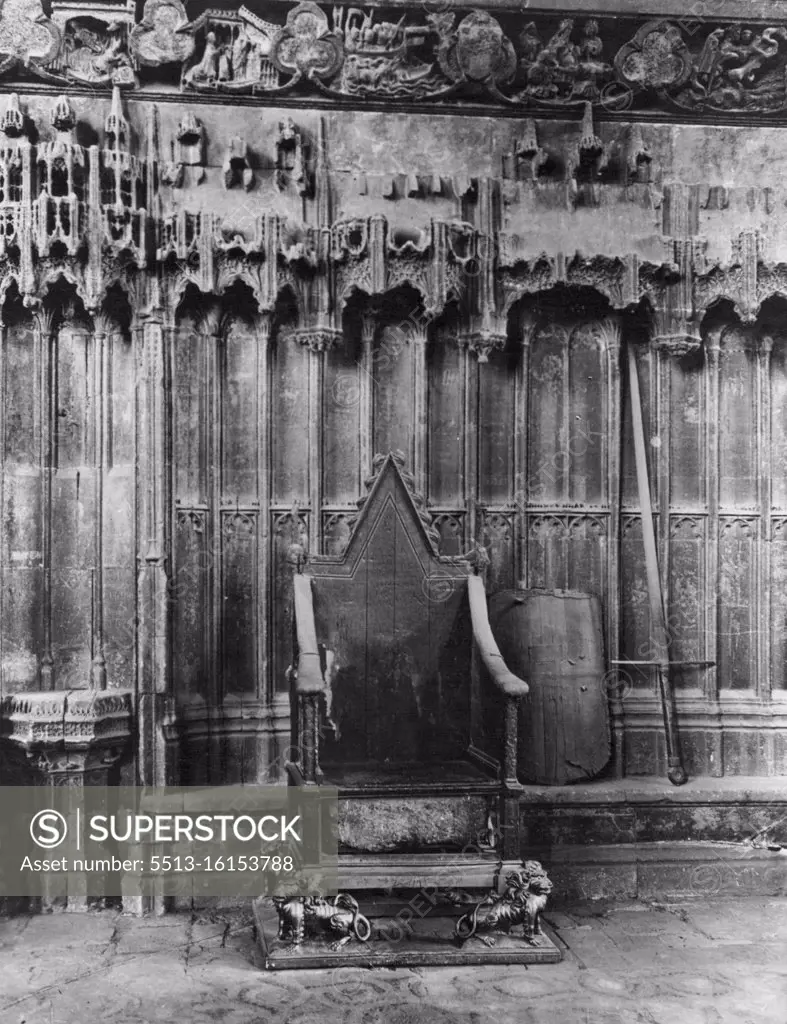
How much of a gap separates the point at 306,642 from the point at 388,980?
1.62m

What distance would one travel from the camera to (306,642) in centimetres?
545

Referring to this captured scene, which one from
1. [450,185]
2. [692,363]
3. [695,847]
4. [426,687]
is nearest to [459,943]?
[426,687]

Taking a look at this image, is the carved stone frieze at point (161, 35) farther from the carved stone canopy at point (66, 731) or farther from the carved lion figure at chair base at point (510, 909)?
the carved lion figure at chair base at point (510, 909)

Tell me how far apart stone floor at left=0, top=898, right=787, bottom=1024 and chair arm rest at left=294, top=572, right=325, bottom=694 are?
51.6 inches

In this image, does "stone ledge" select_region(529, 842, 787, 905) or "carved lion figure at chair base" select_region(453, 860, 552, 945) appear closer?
"carved lion figure at chair base" select_region(453, 860, 552, 945)

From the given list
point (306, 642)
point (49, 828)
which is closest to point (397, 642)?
point (306, 642)

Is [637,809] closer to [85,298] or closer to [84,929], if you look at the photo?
[84,929]

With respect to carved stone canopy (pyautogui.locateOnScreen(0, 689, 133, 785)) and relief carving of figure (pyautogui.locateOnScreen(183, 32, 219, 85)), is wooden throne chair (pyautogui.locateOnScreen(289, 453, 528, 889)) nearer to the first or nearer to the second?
carved stone canopy (pyautogui.locateOnScreen(0, 689, 133, 785))

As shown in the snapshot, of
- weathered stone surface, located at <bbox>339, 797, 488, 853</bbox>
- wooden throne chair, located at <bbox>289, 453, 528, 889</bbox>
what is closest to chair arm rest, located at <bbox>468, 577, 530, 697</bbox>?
wooden throne chair, located at <bbox>289, 453, 528, 889</bbox>

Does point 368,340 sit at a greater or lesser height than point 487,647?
greater

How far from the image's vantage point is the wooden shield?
641 cm

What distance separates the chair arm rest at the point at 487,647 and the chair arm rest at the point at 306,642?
87cm

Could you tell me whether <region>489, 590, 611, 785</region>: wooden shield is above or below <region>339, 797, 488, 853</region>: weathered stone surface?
above

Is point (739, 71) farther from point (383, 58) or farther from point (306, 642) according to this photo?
point (306, 642)
